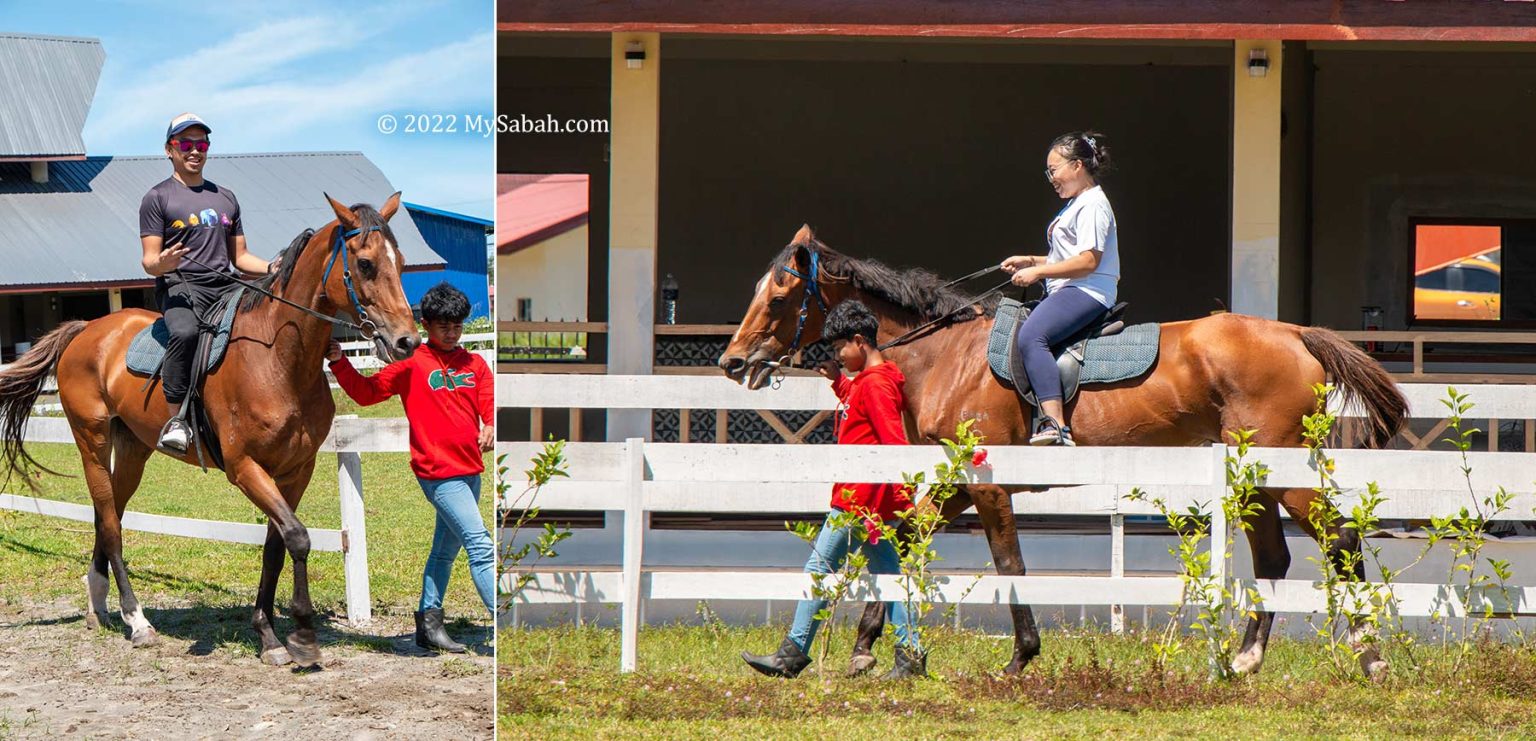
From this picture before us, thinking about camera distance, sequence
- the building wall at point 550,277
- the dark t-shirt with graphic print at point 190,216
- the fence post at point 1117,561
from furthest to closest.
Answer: the building wall at point 550,277 < the fence post at point 1117,561 < the dark t-shirt with graphic print at point 190,216

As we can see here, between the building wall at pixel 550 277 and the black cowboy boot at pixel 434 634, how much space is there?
1233cm

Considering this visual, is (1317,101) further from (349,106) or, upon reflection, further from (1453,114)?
(349,106)

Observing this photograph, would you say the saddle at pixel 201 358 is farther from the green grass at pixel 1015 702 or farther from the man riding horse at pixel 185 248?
the green grass at pixel 1015 702

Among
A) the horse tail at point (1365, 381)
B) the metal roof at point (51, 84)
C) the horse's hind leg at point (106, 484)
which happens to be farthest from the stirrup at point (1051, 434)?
the horse's hind leg at point (106, 484)

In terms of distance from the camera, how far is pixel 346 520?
6312 millimetres

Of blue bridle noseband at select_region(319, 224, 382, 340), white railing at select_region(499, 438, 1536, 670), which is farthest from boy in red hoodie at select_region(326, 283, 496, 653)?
white railing at select_region(499, 438, 1536, 670)

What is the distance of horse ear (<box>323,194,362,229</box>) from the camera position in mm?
4443

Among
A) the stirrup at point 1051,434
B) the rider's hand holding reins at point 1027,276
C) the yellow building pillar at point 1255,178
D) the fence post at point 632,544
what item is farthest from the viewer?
the yellow building pillar at point 1255,178

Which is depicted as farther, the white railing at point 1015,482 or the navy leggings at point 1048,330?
the navy leggings at point 1048,330

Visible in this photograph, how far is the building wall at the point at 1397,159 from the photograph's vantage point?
12164mm

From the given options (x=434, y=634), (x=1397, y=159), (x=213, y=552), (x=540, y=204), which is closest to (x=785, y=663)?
(x=434, y=634)

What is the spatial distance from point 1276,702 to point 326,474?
4.87 meters

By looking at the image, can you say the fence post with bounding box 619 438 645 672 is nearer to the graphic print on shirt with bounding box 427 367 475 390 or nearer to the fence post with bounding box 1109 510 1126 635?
the graphic print on shirt with bounding box 427 367 475 390

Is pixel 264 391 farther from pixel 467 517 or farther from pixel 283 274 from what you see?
pixel 467 517
